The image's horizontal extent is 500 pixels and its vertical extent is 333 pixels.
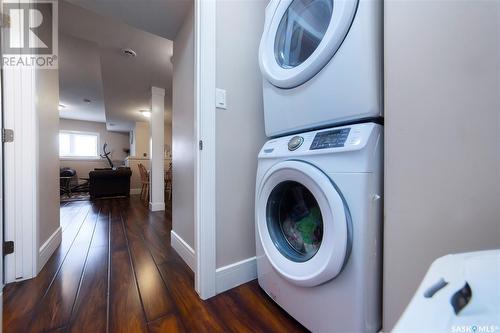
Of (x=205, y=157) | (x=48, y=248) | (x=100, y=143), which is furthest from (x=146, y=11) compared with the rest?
(x=100, y=143)

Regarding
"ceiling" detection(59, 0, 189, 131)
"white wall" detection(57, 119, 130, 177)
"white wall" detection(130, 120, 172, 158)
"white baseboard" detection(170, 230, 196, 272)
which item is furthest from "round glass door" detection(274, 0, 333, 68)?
"white wall" detection(57, 119, 130, 177)

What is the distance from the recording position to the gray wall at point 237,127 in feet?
3.36

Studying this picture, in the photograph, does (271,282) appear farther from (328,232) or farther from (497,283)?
(497,283)

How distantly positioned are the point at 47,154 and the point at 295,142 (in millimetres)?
1657

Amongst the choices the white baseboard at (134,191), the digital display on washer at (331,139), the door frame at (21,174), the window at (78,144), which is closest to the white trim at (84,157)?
the window at (78,144)

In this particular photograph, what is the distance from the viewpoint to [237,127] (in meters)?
1.08

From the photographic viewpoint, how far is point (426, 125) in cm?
51

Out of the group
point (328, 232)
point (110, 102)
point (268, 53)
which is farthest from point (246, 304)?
point (110, 102)

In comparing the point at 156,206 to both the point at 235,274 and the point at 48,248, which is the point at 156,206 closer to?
the point at 48,248

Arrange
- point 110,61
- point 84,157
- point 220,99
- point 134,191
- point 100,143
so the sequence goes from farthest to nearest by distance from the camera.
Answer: point 100,143 → point 84,157 → point 134,191 → point 110,61 → point 220,99

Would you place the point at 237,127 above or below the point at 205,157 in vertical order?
above

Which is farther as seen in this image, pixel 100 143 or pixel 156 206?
pixel 100 143

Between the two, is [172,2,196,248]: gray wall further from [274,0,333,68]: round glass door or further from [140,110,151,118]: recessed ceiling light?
[140,110,151,118]: recessed ceiling light

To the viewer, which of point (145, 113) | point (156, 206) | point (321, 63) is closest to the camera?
point (321, 63)
